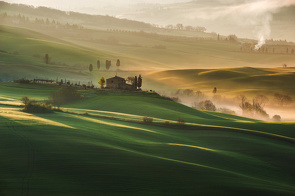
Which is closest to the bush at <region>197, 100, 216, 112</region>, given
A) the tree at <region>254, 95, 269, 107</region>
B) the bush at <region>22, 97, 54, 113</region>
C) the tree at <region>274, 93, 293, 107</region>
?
the tree at <region>254, 95, 269, 107</region>

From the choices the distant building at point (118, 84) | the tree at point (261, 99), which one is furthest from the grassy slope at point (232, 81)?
the distant building at point (118, 84)

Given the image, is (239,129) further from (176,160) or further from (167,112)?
(176,160)

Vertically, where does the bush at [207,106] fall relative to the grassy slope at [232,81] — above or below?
below

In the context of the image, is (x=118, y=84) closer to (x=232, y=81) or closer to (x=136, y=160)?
(x=136, y=160)

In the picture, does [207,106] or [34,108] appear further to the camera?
[207,106]

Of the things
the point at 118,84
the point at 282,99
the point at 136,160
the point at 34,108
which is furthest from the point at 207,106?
the point at 136,160

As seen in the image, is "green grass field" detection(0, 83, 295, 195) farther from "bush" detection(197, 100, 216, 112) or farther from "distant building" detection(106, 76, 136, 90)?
"bush" detection(197, 100, 216, 112)

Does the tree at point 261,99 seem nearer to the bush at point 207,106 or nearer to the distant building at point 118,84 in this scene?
the bush at point 207,106

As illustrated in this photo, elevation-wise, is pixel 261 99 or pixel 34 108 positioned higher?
pixel 261 99
